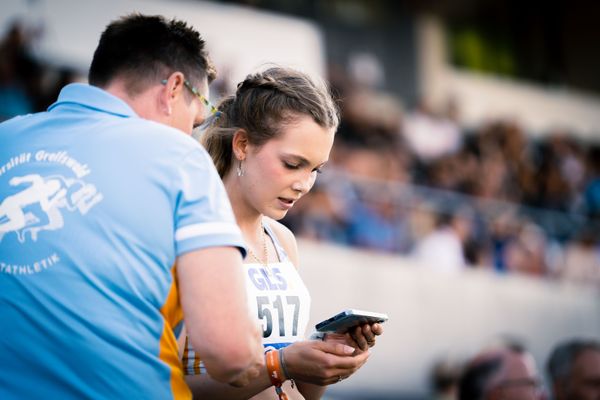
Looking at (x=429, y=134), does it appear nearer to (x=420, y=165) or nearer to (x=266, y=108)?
(x=420, y=165)

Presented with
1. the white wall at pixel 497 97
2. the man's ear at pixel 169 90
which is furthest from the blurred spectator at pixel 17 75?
the white wall at pixel 497 97

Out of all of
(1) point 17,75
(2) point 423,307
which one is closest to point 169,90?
(1) point 17,75

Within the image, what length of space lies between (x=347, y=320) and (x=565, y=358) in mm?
2768

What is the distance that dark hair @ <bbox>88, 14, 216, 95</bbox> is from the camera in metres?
2.96

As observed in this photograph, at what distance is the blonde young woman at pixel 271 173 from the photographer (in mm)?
3438

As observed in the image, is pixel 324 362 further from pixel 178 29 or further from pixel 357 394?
pixel 357 394

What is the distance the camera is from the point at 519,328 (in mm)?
11195

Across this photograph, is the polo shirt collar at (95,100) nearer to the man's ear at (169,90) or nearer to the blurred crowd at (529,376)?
the man's ear at (169,90)

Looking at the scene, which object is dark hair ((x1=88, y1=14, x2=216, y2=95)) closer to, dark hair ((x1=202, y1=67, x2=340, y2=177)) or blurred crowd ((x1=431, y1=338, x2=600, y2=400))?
dark hair ((x1=202, y1=67, x2=340, y2=177))

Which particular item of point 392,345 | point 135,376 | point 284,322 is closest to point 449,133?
point 392,345

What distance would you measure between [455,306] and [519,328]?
3.49 ft

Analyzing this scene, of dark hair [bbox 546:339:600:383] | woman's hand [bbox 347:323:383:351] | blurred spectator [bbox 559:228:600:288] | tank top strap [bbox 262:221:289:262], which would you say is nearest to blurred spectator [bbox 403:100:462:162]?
blurred spectator [bbox 559:228:600:288]

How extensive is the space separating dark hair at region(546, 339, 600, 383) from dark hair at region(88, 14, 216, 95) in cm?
317

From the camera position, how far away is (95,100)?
9.50 feet
